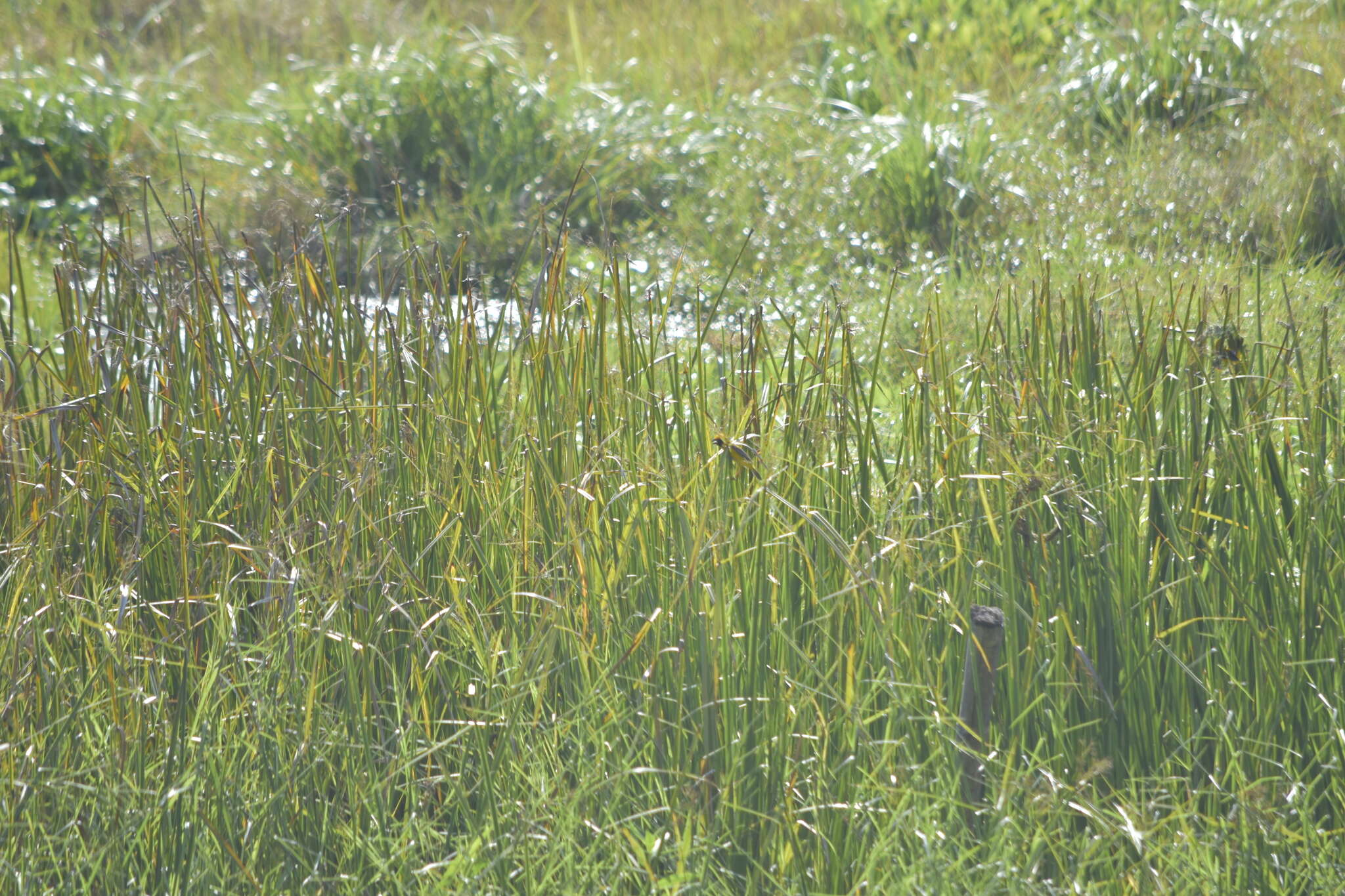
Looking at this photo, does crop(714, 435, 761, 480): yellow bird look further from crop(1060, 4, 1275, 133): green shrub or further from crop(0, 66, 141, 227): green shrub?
crop(0, 66, 141, 227): green shrub

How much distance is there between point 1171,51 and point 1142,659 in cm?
405

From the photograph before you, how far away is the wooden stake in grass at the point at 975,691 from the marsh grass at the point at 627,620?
0.10 feet

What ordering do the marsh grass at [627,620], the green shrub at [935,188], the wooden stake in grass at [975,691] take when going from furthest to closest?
the green shrub at [935,188]
the marsh grass at [627,620]
the wooden stake in grass at [975,691]

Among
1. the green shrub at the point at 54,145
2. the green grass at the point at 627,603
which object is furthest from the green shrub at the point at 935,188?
the green shrub at the point at 54,145

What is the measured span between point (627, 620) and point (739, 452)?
0.27 meters

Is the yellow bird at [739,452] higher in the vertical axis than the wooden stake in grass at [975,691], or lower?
higher

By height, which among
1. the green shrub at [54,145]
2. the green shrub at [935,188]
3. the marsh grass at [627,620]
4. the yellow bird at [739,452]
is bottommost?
the marsh grass at [627,620]

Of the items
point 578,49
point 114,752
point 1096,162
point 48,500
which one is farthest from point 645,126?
point 114,752

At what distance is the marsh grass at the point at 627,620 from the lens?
1.36m

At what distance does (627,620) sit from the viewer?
1.61m

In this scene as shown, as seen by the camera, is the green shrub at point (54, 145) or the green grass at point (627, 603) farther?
the green shrub at point (54, 145)

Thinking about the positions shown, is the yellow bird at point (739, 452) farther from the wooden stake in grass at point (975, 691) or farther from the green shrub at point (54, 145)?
the green shrub at point (54, 145)

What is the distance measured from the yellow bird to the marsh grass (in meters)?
0.05

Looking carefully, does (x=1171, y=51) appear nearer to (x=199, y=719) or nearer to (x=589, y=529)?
(x=589, y=529)
